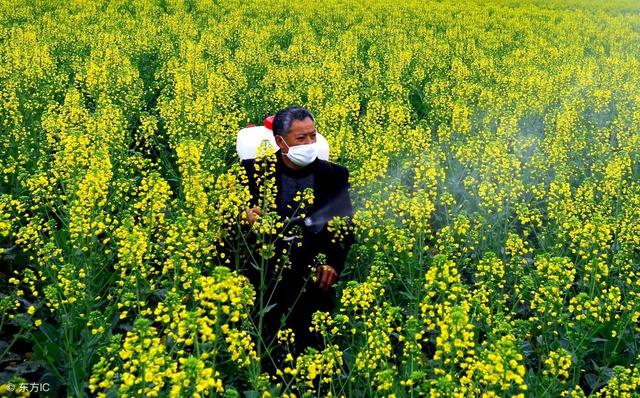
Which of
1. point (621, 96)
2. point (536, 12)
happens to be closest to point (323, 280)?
point (621, 96)

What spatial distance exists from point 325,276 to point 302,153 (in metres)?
0.82

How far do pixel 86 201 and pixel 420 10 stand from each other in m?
21.4

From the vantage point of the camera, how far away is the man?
438 centimetres

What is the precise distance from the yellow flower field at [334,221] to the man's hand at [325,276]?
28 centimetres

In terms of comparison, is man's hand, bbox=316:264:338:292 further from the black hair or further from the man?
the black hair

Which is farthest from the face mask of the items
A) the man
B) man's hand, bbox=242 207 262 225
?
man's hand, bbox=242 207 262 225

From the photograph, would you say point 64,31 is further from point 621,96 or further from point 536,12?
point 536,12

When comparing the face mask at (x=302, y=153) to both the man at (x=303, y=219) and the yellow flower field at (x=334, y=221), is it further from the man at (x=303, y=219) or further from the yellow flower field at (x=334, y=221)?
the yellow flower field at (x=334, y=221)

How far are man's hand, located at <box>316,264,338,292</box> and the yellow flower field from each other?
28cm

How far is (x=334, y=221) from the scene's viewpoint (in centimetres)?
450

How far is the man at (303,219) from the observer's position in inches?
172

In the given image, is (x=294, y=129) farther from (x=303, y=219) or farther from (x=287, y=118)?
(x=303, y=219)

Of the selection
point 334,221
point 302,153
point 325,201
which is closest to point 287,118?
point 302,153

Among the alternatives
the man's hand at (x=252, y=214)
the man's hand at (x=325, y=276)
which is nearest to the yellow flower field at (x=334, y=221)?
the man's hand at (x=252, y=214)
